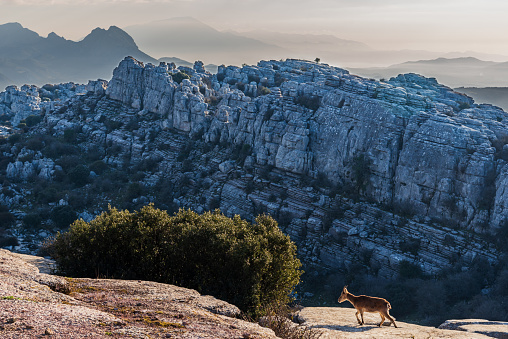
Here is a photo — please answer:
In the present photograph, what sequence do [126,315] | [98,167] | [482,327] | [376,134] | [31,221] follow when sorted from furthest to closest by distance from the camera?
[98,167]
[376,134]
[31,221]
[482,327]
[126,315]

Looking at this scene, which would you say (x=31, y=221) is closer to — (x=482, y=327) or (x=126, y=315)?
(x=126, y=315)

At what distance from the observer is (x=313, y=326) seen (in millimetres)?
17609

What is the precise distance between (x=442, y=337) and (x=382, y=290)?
23.6 metres

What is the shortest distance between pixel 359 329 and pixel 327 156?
127ft

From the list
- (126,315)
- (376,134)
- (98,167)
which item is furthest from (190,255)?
(98,167)

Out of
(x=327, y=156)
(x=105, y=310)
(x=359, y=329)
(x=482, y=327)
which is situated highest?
(x=105, y=310)

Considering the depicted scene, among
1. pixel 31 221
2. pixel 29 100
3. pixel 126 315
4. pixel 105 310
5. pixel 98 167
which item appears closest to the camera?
pixel 126 315

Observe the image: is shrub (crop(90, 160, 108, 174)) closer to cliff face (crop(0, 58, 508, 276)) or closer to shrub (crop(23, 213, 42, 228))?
cliff face (crop(0, 58, 508, 276))

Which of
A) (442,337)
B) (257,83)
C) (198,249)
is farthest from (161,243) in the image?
(257,83)

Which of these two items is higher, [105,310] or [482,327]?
[105,310]

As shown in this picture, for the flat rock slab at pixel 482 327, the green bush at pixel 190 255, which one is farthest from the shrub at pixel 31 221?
the flat rock slab at pixel 482 327

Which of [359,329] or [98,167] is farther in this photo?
[98,167]

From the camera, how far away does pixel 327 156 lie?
182ft

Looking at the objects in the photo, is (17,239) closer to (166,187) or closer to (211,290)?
(166,187)
